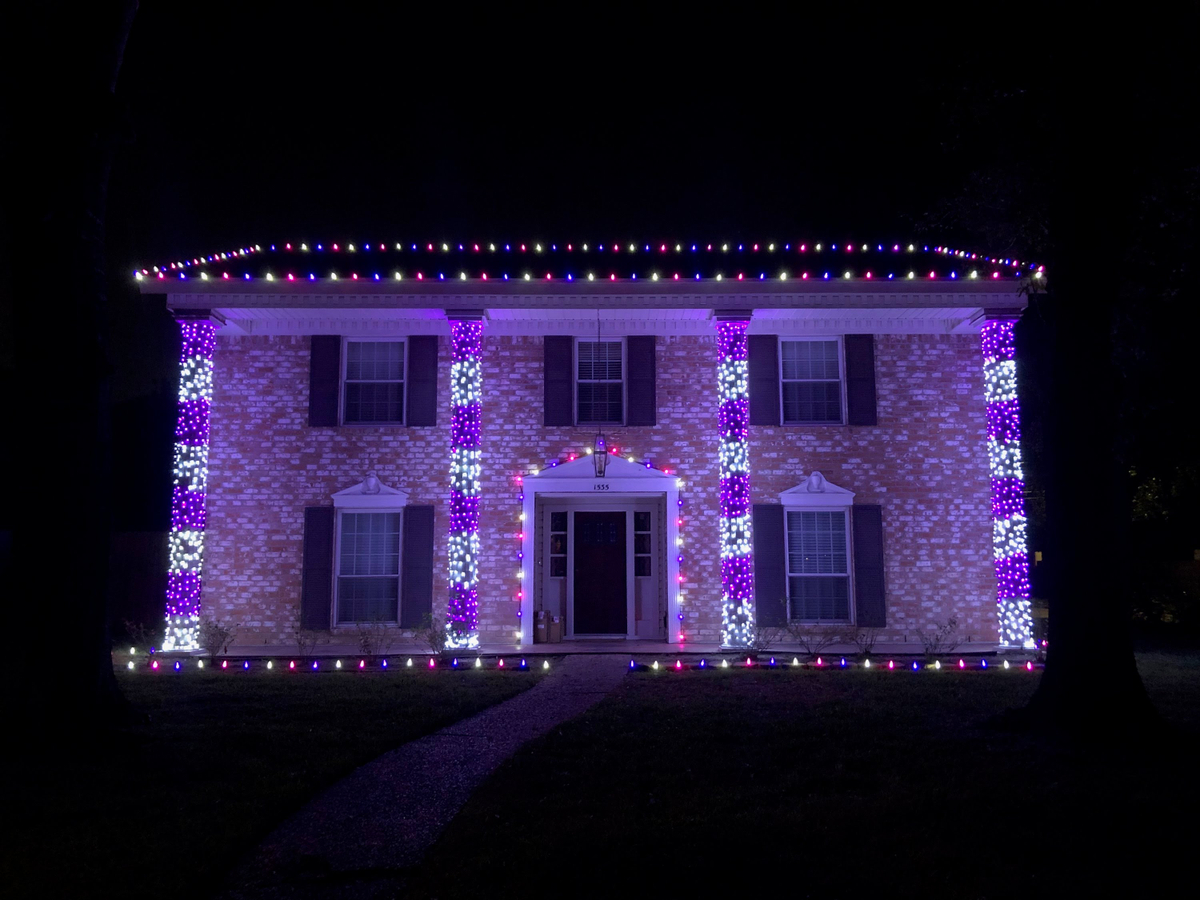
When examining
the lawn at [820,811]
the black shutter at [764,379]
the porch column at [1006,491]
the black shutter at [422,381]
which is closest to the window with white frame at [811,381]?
the black shutter at [764,379]

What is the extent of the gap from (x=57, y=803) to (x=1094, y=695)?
740 cm

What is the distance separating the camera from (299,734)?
23.9 feet

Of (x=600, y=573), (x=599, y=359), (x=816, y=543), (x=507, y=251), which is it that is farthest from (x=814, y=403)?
(x=507, y=251)

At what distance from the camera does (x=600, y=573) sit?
14055mm

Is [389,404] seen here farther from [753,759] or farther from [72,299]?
[753,759]

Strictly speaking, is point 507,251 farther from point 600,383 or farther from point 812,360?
point 812,360

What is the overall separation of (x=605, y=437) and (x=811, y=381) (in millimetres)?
3510

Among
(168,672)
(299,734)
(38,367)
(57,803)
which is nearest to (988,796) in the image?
(299,734)

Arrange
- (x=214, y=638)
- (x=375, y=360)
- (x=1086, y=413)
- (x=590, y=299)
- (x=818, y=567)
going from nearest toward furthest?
(x=1086, y=413), (x=214, y=638), (x=590, y=299), (x=818, y=567), (x=375, y=360)

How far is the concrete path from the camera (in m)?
4.26

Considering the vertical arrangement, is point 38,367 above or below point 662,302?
below

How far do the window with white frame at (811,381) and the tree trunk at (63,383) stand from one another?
10128 millimetres

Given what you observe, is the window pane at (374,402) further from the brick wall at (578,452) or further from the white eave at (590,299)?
the white eave at (590,299)

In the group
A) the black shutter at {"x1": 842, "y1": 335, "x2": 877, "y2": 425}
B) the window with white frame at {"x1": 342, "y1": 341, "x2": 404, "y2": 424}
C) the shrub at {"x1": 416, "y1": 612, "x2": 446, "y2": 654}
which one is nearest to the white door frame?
the shrub at {"x1": 416, "y1": 612, "x2": 446, "y2": 654}
